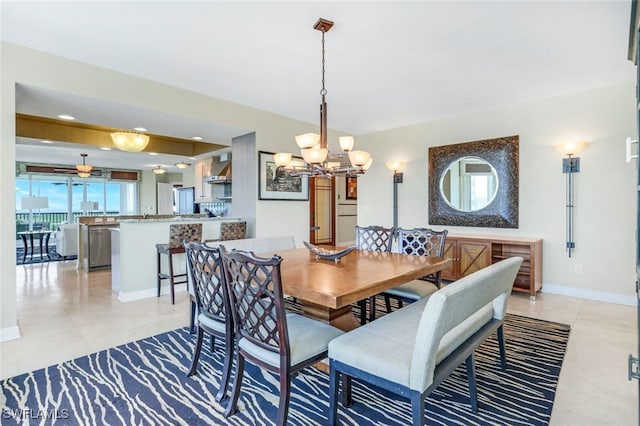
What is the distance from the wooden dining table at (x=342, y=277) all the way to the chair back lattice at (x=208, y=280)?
39 cm

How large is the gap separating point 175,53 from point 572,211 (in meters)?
4.81

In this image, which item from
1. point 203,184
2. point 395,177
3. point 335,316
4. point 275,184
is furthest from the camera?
point 203,184

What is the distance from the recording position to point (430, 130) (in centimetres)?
538

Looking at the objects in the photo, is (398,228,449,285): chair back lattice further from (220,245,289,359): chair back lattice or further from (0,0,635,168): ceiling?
(220,245,289,359): chair back lattice

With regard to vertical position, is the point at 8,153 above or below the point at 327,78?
below

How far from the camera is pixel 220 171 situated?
22.5 ft

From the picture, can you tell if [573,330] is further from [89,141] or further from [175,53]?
[89,141]

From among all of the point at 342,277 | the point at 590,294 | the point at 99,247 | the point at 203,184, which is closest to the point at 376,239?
the point at 342,277

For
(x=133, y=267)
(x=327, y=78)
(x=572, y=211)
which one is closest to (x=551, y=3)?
(x=327, y=78)

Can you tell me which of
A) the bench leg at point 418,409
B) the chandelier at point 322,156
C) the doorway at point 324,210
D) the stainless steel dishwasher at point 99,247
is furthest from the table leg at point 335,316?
the stainless steel dishwasher at point 99,247

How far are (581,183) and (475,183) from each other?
1229 mm

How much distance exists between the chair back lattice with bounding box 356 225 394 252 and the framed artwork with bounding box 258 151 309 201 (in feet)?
5.63

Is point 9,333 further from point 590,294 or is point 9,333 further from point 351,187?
point 351,187

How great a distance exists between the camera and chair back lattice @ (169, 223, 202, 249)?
13.6 ft
